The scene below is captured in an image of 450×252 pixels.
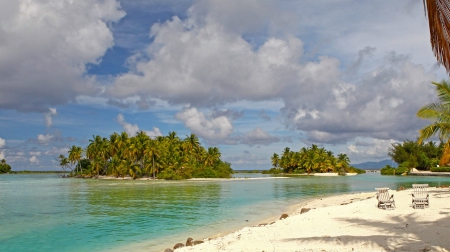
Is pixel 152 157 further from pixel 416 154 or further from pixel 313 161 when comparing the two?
pixel 416 154

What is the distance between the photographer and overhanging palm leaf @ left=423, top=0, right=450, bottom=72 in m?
5.68

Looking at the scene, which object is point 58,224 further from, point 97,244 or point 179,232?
point 179,232

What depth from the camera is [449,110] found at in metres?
20.7

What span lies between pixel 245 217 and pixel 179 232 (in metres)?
5.35

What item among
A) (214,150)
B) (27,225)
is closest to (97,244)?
(27,225)

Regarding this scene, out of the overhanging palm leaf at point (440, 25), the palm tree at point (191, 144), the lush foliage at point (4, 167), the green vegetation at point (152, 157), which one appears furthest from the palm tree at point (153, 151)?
the lush foliage at point (4, 167)

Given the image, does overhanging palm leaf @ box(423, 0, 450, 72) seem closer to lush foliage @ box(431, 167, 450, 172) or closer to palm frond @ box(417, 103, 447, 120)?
palm frond @ box(417, 103, 447, 120)

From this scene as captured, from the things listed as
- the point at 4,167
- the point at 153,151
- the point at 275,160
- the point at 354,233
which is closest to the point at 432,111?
the point at 354,233

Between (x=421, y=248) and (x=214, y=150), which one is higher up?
(x=214, y=150)

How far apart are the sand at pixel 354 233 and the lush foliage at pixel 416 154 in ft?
265

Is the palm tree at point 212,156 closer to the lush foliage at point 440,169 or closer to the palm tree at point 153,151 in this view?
the palm tree at point 153,151

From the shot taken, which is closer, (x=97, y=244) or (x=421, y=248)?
(x=421, y=248)

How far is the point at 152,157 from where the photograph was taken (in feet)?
250

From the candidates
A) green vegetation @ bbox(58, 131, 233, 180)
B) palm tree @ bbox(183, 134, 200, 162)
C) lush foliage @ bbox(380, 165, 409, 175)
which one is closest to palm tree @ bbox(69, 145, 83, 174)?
green vegetation @ bbox(58, 131, 233, 180)
